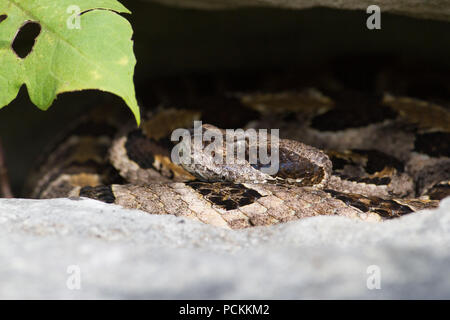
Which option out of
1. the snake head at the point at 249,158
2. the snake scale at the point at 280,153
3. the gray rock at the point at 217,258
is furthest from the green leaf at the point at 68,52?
the snake head at the point at 249,158

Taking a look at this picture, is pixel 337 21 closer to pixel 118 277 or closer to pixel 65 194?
pixel 65 194

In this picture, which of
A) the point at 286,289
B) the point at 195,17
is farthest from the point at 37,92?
the point at 195,17

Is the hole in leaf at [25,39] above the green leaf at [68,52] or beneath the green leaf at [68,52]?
above

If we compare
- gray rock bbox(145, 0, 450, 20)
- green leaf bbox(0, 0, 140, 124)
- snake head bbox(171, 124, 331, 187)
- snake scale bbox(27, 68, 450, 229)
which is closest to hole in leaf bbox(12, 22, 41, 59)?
green leaf bbox(0, 0, 140, 124)

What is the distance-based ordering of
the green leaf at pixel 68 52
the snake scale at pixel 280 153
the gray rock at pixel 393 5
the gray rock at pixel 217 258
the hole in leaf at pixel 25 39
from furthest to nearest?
the hole in leaf at pixel 25 39
the gray rock at pixel 393 5
the snake scale at pixel 280 153
the green leaf at pixel 68 52
the gray rock at pixel 217 258

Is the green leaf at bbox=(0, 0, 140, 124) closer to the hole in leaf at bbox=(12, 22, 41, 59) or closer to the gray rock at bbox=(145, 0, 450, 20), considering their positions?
the hole in leaf at bbox=(12, 22, 41, 59)

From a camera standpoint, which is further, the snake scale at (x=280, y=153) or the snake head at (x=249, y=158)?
the snake head at (x=249, y=158)

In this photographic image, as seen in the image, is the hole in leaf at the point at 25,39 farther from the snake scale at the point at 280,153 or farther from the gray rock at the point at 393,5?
the gray rock at the point at 393,5
